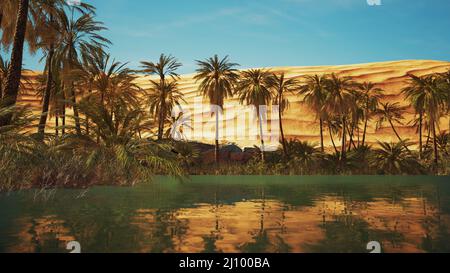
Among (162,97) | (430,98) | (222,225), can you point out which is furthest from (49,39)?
(430,98)

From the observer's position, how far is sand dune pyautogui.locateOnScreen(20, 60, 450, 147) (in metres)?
95.1

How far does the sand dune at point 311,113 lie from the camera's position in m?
95.1

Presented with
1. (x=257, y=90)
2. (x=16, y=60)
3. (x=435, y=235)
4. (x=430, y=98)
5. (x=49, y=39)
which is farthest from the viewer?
(x=257, y=90)

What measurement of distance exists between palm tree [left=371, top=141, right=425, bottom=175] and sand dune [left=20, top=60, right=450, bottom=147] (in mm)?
31699

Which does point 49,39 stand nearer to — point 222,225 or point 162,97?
point 162,97

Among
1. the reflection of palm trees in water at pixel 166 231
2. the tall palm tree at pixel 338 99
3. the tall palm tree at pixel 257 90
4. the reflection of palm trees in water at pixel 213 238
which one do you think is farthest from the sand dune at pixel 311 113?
the reflection of palm trees in water at pixel 213 238

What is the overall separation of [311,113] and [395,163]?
44992 millimetres

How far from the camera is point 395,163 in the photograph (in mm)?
48625

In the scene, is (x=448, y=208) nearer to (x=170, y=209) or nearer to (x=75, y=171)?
(x=170, y=209)

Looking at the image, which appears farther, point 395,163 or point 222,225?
point 395,163

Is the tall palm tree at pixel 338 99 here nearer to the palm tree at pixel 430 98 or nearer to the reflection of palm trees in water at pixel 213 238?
the palm tree at pixel 430 98

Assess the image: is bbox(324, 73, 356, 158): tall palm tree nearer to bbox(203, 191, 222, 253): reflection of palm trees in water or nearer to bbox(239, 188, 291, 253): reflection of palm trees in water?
bbox(203, 191, 222, 253): reflection of palm trees in water

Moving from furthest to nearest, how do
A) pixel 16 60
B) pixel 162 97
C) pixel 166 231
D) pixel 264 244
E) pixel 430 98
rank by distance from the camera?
pixel 430 98 < pixel 162 97 < pixel 16 60 < pixel 166 231 < pixel 264 244

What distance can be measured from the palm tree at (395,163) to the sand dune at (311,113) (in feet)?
104
